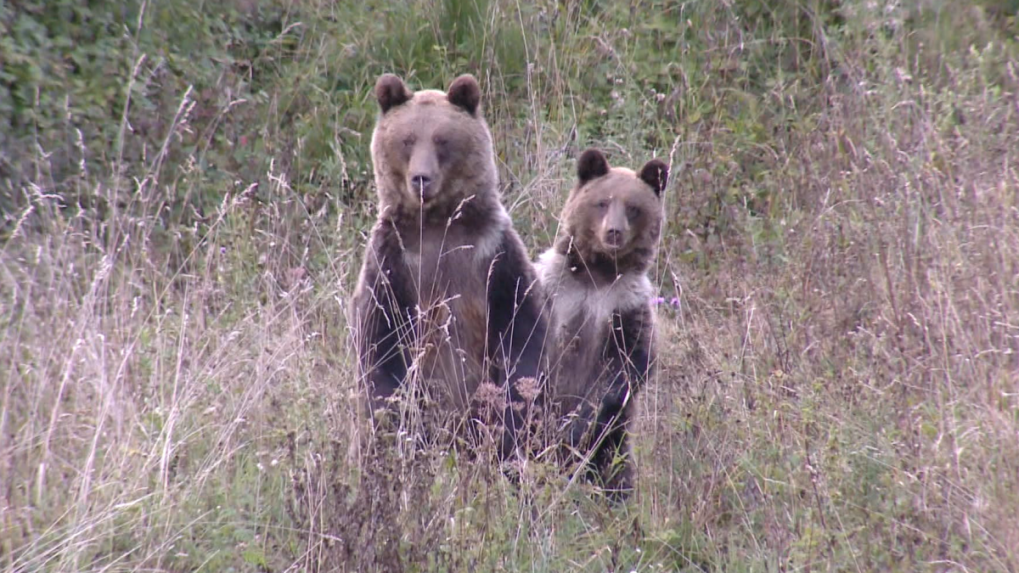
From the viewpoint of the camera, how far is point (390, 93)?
5.83 meters

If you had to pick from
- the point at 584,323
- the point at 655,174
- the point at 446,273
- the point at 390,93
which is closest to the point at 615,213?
the point at 655,174

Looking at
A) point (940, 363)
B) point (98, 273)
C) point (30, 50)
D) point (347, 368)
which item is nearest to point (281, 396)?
point (347, 368)

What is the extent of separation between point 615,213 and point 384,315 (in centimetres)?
106

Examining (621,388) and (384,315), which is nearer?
(384,315)

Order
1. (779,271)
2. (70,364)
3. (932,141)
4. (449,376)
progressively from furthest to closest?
(779,271) → (932,141) → (449,376) → (70,364)

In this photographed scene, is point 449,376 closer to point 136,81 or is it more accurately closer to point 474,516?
point 474,516

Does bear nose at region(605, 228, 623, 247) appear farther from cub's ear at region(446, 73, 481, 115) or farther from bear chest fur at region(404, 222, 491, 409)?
cub's ear at region(446, 73, 481, 115)

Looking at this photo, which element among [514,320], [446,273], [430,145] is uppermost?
[430,145]

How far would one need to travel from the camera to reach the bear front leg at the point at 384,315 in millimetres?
5508

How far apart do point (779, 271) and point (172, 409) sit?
3237 millimetres

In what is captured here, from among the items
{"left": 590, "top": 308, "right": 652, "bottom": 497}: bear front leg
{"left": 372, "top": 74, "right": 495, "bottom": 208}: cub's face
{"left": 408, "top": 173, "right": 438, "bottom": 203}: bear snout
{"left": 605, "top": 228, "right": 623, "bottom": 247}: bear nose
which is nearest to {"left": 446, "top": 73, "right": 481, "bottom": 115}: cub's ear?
{"left": 372, "top": 74, "right": 495, "bottom": 208}: cub's face

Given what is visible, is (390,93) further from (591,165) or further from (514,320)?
(514,320)

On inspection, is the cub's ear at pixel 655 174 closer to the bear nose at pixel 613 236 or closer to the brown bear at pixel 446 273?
the bear nose at pixel 613 236

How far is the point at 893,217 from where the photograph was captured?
5.80 metres
